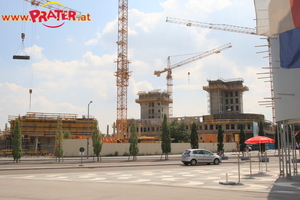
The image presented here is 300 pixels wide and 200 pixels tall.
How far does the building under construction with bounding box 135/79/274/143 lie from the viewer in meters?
104

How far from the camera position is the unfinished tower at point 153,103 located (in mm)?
132875

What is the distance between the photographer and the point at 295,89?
16.1 meters

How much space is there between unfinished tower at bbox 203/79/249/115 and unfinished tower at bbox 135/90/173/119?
62.2 ft

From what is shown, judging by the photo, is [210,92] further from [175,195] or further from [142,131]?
[175,195]

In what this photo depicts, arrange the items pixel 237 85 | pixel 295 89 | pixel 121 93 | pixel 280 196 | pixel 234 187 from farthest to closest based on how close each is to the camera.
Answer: pixel 237 85 < pixel 121 93 < pixel 295 89 < pixel 234 187 < pixel 280 196

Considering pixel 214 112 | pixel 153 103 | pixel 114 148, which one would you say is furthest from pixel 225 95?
pixel 114 148

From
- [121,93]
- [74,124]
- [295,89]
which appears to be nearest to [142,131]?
[121,93]

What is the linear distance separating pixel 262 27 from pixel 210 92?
374ft

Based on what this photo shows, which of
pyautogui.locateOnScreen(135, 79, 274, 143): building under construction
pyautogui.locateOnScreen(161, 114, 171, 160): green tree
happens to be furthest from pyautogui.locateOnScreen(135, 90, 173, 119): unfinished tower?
pyautogui.locateOnScreen(161, 114, 171, 160): green tree

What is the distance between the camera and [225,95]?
427ft

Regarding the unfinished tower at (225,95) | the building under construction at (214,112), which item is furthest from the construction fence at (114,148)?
the unfinished tower at (225,95)

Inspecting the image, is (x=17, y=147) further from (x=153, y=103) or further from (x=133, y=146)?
(x=153, y=103)

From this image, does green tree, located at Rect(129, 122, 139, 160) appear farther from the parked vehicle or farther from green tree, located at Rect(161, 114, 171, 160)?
the parked vehicle

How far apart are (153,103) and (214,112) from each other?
2620 centimetres
